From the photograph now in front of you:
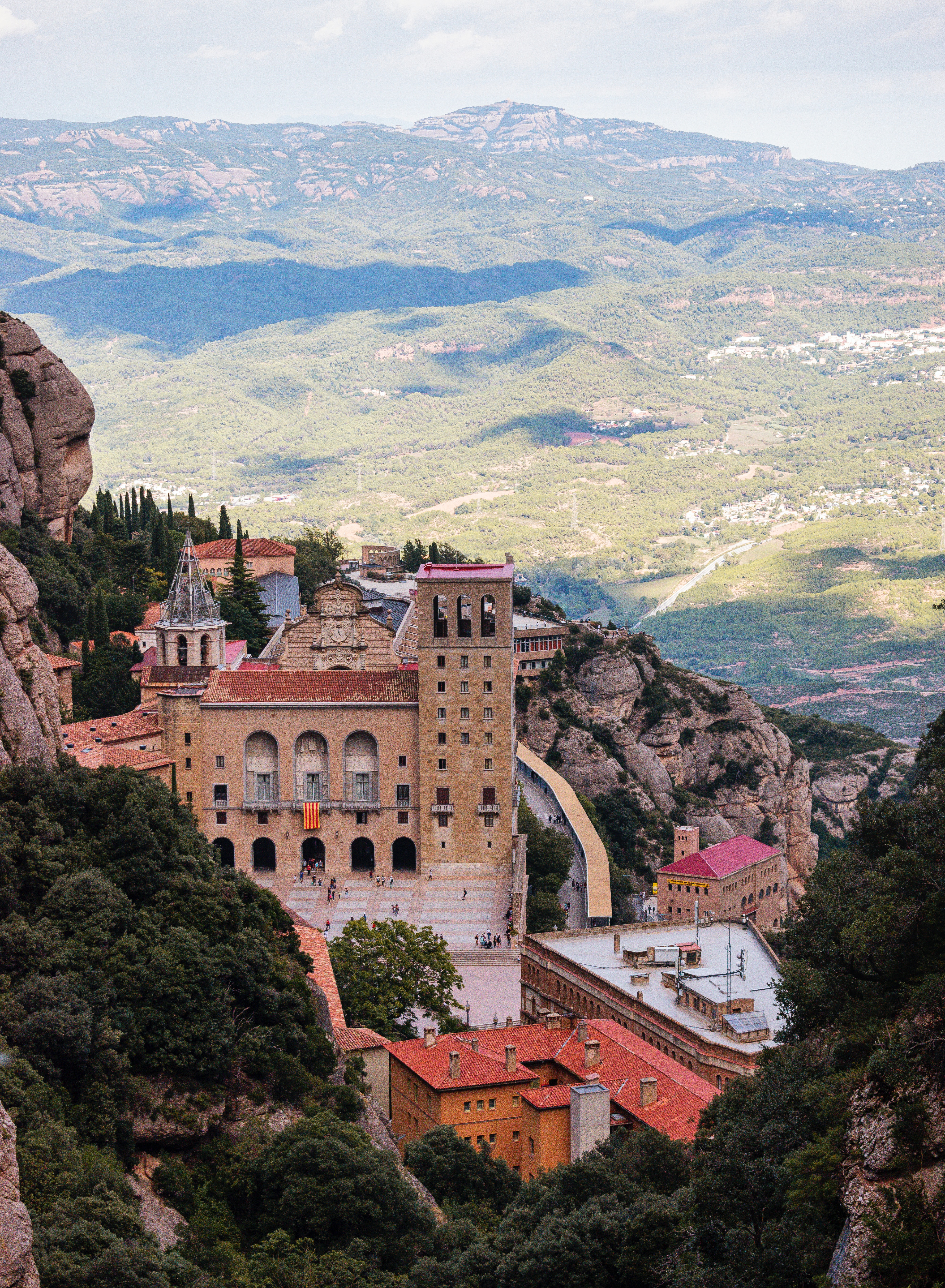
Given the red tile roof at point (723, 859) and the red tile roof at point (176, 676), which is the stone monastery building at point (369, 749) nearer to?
the red tile roof at point (176, 676)

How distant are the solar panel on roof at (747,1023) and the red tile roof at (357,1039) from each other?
902 cm

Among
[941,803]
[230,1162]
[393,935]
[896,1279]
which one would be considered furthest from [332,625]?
[896,1279]

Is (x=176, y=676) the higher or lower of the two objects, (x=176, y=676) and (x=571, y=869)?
the higher

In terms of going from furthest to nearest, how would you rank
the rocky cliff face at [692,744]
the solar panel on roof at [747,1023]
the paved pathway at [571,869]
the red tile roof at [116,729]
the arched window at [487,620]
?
the rocky cliff face at [692,744] → the paved pathway at [571,869] → the arched window at [487,620] → the red tile roof at [116,729] → the solar panel on roof at [747,1023]

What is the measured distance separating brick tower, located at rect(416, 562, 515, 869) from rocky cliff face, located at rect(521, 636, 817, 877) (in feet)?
93.3

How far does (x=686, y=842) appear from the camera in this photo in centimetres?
8200

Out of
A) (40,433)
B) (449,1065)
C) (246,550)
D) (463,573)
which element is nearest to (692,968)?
(449,1065)

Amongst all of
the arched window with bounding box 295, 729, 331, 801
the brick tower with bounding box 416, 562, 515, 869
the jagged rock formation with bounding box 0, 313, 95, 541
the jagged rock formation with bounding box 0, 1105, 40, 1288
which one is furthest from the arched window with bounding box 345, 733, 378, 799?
the jagged rock formation with bounding box 0, 1105, 40, 1288

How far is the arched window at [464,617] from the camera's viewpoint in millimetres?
64125

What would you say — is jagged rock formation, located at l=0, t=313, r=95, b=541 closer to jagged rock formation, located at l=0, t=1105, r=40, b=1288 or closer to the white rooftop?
the white rooftop

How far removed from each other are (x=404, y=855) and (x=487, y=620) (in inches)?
371

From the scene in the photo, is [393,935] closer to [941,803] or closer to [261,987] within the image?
[261,987]

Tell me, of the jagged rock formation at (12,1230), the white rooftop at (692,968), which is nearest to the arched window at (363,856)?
the white rooftop at (692,968)

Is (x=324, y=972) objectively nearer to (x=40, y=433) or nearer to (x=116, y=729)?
(x=116, y=729)
